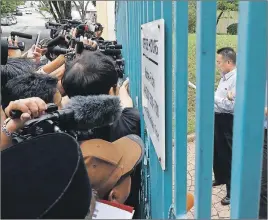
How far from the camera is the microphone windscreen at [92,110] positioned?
111 cm

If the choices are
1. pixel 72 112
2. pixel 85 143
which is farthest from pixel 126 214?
pixel 72 112

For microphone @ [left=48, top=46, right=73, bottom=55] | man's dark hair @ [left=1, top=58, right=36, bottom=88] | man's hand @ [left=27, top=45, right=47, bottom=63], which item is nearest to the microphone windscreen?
man's dark hair @ [left=1, top=58, right=36, bottom=88]

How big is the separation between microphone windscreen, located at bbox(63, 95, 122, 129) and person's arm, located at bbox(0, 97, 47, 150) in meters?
0.09

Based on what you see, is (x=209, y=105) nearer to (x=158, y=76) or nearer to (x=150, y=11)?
(x=158, y=76)

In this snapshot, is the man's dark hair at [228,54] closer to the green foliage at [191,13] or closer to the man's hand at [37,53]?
the green foliage at [191,13]

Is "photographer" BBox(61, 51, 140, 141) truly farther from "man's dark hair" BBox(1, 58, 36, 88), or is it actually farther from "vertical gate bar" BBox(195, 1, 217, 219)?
"vertical gate bar" BBox(195, 1, 217, 219)

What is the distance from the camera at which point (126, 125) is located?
1.58 meters

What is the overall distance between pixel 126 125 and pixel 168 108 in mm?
647

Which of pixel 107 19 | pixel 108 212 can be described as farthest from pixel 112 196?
pixel 107 19

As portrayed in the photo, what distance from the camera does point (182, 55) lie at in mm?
807

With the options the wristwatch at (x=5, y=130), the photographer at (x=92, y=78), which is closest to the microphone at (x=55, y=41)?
the photographer at (x=92, y=78)

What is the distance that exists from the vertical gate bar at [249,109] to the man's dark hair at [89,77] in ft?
2.89

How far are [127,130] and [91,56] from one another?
0.38m

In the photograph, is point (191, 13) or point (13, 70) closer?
point (13, 70)
